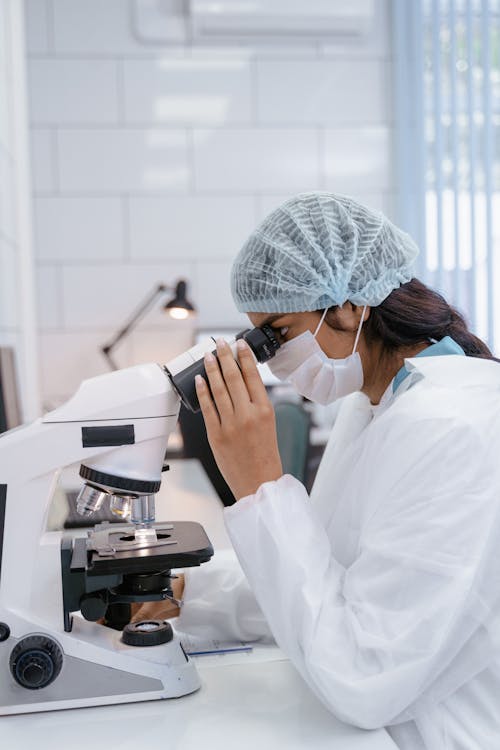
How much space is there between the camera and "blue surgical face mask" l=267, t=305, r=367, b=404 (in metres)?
1.09

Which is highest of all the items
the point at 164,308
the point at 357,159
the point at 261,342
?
the point at 357,159

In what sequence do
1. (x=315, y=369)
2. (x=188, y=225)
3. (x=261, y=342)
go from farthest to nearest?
(x=188, y=225) < (x=315, y=369) < (x=261, y=342)

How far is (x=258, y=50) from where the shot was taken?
330cm

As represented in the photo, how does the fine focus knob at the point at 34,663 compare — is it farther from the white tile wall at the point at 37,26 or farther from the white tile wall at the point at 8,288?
the white tile wall at the point at 37,26

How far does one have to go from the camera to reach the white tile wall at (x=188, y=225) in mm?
3297

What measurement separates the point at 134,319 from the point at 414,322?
221 cm

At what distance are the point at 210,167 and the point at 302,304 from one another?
243cm

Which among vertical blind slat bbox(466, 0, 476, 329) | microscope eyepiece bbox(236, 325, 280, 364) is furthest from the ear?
vertical blind slat bbox(466, 0, 476, 329)

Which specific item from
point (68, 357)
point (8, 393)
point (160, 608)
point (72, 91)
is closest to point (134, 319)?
point (68, 357)

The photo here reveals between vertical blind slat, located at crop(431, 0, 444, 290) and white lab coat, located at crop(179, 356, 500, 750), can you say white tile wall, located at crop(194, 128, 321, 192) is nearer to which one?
vertical blind slat, located at crop(431, 0, 444, 290)

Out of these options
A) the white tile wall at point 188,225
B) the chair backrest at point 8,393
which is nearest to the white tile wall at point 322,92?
the white tile wall at point 188,225

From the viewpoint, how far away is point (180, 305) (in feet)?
9.87

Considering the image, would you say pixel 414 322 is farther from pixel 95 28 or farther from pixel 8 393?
pixel 95 28

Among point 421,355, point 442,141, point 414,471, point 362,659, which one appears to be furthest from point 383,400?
point 442,141
